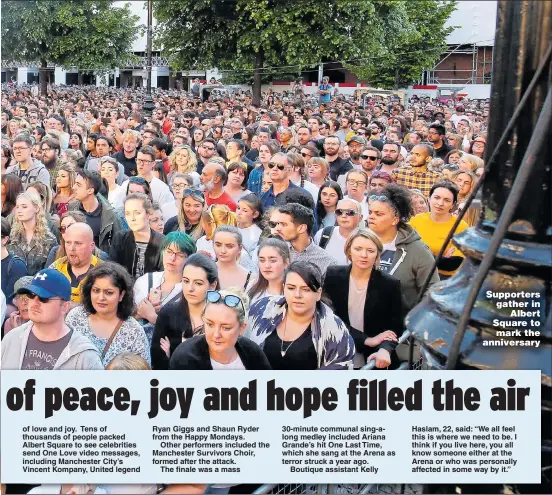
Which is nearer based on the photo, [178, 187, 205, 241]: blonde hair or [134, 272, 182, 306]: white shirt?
[134, 272, 182, 306]: white shirt

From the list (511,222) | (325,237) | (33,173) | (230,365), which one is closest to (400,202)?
(325,237)

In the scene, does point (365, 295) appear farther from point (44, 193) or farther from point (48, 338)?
point (44, 193)

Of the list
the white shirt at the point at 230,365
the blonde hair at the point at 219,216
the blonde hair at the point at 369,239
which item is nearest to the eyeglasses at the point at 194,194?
the blonde hair at the point at 219,216

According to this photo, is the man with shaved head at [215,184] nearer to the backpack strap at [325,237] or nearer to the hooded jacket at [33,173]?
the hooded jacket at [33,173]

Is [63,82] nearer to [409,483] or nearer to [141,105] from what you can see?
[141,105]

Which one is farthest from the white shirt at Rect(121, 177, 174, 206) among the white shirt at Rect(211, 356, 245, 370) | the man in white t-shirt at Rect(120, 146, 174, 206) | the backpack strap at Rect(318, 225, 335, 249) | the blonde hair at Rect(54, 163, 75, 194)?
the white shirt at Rect(211, 356, 245, 370)

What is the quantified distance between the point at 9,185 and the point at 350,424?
2.84 metres

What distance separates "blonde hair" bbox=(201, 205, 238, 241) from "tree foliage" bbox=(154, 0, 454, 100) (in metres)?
0.80

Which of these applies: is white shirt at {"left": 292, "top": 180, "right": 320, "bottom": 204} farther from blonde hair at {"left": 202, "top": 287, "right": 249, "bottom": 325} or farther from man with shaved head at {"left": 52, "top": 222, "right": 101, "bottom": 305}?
blonde hair at {"left": 202, "top": 287, "right": 249, "bottom": 325}

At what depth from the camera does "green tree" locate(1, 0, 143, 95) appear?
3.03 meters

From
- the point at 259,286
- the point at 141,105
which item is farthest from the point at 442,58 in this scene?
the point at 141,105

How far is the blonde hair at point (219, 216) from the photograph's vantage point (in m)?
4.17

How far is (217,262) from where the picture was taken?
132 inches

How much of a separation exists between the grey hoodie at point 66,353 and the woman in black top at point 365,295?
86cm
